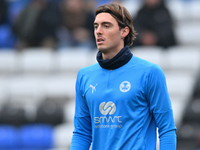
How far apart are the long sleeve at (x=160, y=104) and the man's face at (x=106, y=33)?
1.21ft

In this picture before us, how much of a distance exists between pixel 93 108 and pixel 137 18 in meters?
6.15

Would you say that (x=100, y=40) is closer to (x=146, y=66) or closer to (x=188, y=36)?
(x=146, y=66)

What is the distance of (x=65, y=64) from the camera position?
30.2 feet

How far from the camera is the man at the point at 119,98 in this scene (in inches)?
119

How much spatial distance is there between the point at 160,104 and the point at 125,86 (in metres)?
0.27

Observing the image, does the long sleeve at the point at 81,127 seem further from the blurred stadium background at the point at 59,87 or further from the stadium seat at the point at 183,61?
the stadium seat at the point at 183,61

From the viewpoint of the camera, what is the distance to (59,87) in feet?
28.9

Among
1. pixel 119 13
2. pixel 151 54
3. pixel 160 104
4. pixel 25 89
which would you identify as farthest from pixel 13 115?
pixel 160 104

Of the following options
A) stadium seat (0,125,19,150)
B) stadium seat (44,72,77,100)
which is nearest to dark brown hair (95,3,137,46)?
stadium seat (0,125,19,150)

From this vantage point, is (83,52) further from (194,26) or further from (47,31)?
(194,26)

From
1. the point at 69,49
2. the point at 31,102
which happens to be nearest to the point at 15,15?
the point at 69,49

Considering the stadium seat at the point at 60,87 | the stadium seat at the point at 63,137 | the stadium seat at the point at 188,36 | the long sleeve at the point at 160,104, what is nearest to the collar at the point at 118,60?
the long sleeve at the point at 160,104

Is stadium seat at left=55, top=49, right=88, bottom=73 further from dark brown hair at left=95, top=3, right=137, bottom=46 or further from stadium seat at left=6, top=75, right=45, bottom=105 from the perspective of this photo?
dark brown hair at left=95, top=3, right=137, bottom=46

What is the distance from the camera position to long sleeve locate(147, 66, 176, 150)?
2.99 metres
